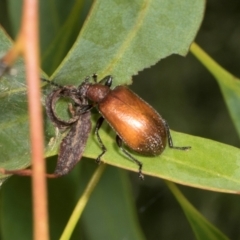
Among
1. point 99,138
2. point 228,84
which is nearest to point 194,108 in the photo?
point 228,84

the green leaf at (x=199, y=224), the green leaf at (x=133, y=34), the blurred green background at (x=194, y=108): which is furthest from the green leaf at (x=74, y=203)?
the blurred green background at (x=194, y=108)

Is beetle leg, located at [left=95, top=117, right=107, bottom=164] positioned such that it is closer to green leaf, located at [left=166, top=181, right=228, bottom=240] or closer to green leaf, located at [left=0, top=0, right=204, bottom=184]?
green leaf, located at [left=0, top=0, right=204, bottom=184]

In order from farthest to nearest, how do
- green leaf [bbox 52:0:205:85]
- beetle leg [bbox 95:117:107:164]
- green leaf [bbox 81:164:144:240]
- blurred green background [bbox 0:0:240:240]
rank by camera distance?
blurred green background [bbox 0:0:240:240]
green leaf [bbox 81:164:144:240]
beetle leg [bbox 95:117:107:164]
green leaf [bbox 52:0:205:85]

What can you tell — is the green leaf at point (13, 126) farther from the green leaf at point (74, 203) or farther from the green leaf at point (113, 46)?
the green leaf at point (74, 203)

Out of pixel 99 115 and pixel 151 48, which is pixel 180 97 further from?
pixel 151 48

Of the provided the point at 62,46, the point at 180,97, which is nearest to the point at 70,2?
the point at 62,46

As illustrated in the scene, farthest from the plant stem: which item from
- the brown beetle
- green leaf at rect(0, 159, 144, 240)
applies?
green leaf at rect(0, 159, 144, 240)
